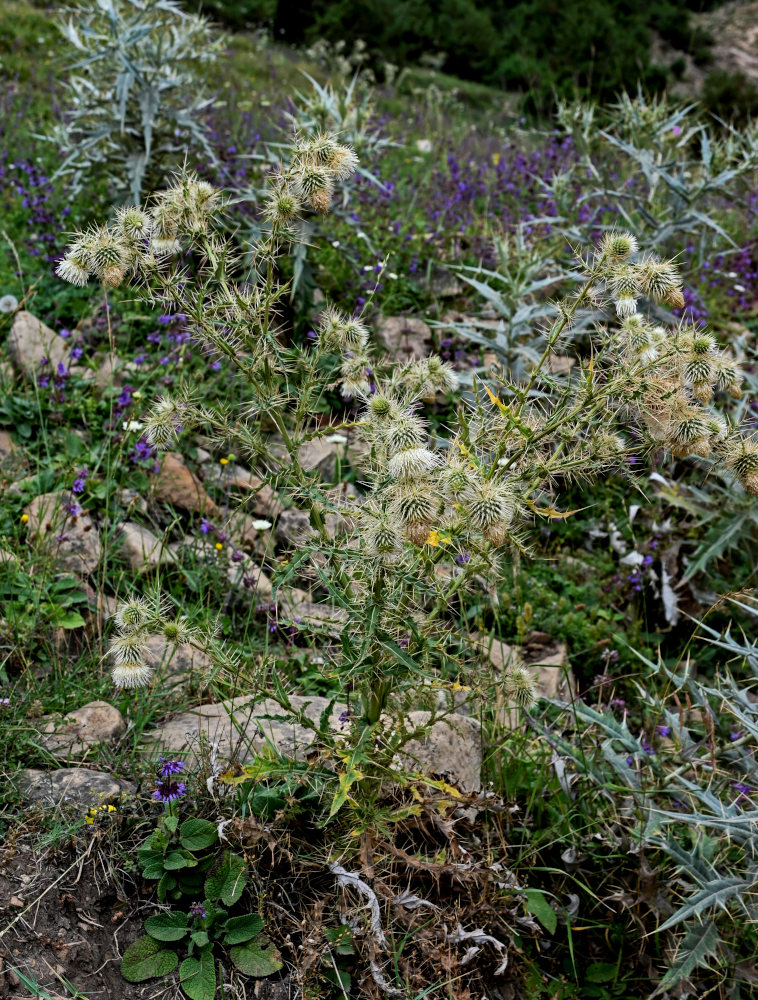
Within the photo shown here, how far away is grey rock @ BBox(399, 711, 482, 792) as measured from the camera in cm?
264

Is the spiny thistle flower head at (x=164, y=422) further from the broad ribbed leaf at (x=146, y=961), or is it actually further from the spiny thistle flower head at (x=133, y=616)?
the broad ribbed leaf at (x=146, y=961)

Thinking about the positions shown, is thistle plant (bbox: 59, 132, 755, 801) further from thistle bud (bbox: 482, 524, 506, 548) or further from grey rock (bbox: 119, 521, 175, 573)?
grey rock (bbox: 119, 521, 175, 573)

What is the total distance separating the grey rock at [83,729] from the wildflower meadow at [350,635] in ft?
0.03

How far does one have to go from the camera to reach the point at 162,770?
87.3 inches

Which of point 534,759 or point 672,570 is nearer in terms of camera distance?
point 534,759

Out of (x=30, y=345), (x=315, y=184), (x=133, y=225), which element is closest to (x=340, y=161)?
(x=315, y=184)

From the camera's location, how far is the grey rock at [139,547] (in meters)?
3.22

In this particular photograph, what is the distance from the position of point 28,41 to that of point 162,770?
955 cm

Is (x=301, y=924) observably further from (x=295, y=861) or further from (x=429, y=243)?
(x=429, y=243)

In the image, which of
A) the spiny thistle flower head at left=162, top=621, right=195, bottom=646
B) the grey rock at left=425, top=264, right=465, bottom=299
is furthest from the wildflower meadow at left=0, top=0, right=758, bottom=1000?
the grey rock at left=425, top=264, right=465, bottom=299

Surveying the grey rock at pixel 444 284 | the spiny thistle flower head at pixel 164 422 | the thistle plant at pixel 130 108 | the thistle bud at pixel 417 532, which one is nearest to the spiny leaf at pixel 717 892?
the thistle bud at pixel 417 532

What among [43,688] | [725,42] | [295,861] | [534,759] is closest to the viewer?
[295,861]

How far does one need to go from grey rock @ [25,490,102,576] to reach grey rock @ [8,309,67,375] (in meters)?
0.84

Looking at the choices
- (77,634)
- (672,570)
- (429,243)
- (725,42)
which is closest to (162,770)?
(77,634)
